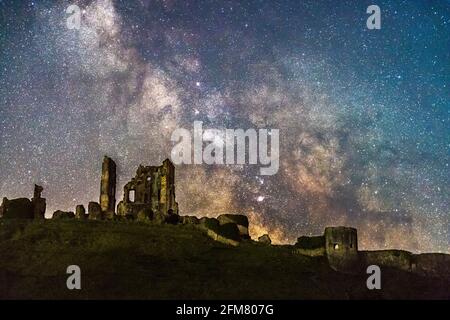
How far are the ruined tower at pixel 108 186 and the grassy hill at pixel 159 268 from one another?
18.0m

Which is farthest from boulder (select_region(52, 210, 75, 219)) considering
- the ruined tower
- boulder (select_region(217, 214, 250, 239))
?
boulder (select_region(217, 214, 250, 239))

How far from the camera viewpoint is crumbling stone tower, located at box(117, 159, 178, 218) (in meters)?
72.8

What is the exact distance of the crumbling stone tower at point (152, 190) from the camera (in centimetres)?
7281

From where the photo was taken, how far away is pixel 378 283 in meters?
52.8

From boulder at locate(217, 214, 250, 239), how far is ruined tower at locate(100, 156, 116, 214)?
735 inches

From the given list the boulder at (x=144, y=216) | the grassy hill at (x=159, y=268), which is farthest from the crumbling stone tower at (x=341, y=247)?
the boulder at (x=144, y=216)

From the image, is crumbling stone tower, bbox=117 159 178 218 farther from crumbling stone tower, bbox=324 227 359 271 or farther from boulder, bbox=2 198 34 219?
crumbling stone tower, bbox=324 227 359 271

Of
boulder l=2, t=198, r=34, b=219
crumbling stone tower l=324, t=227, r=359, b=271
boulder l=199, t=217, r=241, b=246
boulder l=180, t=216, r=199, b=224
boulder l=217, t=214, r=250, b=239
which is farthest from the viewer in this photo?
boulder l=180, t=216, r=199, b=224

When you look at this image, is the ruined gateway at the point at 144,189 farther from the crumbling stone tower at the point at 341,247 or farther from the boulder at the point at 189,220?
the crumbling stone tower at the point at 341,247

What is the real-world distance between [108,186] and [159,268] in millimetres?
30521

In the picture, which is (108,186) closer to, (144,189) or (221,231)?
(144,189)

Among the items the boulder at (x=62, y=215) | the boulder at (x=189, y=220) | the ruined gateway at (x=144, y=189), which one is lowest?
the boulder at (x=189, y=220)

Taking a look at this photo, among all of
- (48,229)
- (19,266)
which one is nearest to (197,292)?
(19,266)

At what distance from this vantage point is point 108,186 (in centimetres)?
7350
